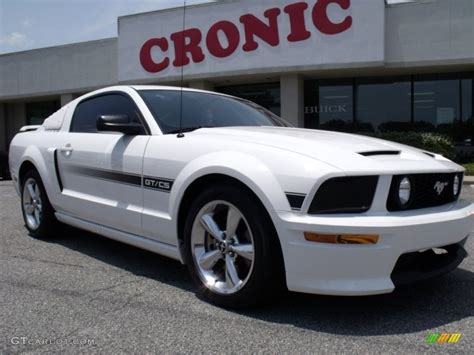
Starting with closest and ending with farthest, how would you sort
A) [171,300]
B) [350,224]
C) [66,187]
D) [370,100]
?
[350,224] → [171,300] → [66,187] → [370,100]

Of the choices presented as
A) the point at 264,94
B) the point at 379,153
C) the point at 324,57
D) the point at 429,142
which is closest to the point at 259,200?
the point at 379,153

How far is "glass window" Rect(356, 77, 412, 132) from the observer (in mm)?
17859

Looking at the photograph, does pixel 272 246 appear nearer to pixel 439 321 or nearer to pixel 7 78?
pixel 439 321

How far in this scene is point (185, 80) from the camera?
18656 millimetres

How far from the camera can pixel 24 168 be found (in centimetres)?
549

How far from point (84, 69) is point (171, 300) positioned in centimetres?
2059

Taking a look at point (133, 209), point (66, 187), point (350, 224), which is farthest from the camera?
point (66, 187)

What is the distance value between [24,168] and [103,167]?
6.09ft

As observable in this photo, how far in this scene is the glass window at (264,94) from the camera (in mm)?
19234

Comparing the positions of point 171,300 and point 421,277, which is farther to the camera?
point 171,300

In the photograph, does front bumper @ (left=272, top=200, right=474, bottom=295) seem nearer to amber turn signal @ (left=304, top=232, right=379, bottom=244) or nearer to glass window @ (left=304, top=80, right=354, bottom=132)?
amber turn signal @ (left=304, top=232, right=379, bottom=244)

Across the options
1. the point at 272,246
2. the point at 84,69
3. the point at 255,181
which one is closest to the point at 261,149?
the point at 255,181

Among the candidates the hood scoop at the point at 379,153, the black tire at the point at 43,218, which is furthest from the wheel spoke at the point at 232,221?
the black tire at the point at 43,218

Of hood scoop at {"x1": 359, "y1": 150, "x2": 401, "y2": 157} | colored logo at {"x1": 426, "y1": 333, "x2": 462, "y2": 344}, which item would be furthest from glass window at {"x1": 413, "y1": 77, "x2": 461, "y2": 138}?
colored logo at {"x1": 426, "y1": 333, "x2": 462, "y2": 344}
